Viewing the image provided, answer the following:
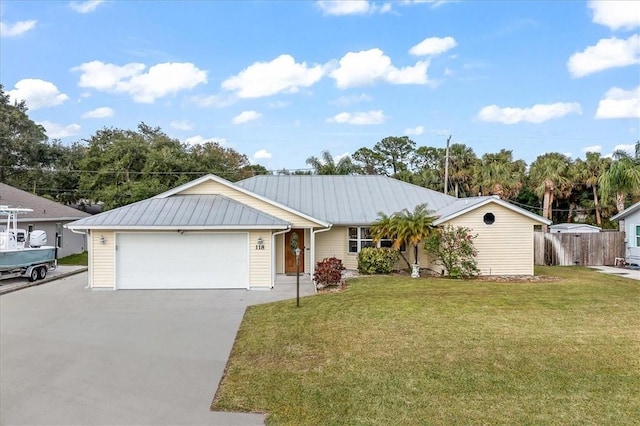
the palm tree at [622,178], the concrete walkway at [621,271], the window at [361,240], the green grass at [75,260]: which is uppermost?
the palm tree at [622,178]

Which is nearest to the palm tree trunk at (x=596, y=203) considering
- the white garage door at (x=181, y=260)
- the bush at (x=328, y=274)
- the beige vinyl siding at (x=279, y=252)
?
the beige vinyl siding at (x=279, y=252)

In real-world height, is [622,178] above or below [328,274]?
above

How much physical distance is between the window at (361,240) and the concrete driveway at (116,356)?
5.16 metres

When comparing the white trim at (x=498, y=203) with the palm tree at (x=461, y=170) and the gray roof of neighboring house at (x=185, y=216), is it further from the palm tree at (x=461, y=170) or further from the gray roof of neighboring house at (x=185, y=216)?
the palm tree at (x=461, y=170)

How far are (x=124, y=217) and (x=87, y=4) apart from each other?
27.0 feet

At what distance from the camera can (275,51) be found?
70.9 ft

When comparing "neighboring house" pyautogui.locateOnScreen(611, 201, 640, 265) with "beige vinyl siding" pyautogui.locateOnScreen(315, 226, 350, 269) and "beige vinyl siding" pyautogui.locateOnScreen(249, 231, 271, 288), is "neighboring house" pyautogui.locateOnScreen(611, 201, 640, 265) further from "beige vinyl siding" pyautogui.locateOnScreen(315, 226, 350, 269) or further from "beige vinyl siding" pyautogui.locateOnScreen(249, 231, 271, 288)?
"beige vinyl siding" pyautogui.locateOnScreen(249, 231, 271, 288)

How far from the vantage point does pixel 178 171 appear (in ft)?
109

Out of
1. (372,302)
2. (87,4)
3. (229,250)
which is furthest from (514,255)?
(87,4)

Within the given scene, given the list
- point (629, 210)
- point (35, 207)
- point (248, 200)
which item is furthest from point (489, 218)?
point (35, 207)

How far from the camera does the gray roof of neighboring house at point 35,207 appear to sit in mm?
20594

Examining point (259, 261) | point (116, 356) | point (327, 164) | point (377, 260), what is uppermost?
point (327, 164)

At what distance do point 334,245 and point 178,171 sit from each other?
2038cm

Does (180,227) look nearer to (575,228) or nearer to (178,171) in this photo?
(178,171)
